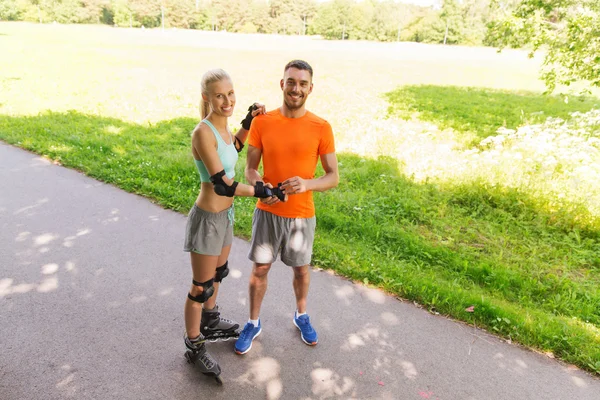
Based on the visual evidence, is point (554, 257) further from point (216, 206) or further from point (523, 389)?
point (216, 206)

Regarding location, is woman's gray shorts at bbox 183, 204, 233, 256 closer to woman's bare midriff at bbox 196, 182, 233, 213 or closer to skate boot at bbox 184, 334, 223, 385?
woman's bare midriff at bbox 196, 182, 233, 213

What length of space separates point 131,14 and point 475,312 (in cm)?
10433

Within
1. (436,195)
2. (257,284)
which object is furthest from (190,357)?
(436,195)

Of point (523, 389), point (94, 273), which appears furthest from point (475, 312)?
point (94, 273)

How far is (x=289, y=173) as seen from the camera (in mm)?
3016

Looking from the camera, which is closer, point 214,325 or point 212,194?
point 212,194

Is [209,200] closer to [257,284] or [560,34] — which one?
[257,284]

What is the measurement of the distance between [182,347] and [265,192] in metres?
1.57

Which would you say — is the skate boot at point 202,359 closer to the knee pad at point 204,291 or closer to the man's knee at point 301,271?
the knee pad at point 204,291

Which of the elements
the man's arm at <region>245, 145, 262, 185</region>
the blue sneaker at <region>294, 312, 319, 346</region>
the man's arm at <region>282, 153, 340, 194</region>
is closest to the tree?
the man's arm at <region>282, 153, 340, 194</region>

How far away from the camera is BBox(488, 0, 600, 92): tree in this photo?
7668 mm

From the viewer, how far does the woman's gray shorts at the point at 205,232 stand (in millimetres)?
2814

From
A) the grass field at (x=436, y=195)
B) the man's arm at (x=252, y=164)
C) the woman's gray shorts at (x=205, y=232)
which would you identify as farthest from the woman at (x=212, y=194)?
the grass field at (x=436, y=195)

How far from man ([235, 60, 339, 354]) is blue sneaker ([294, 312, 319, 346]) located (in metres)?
0.36
